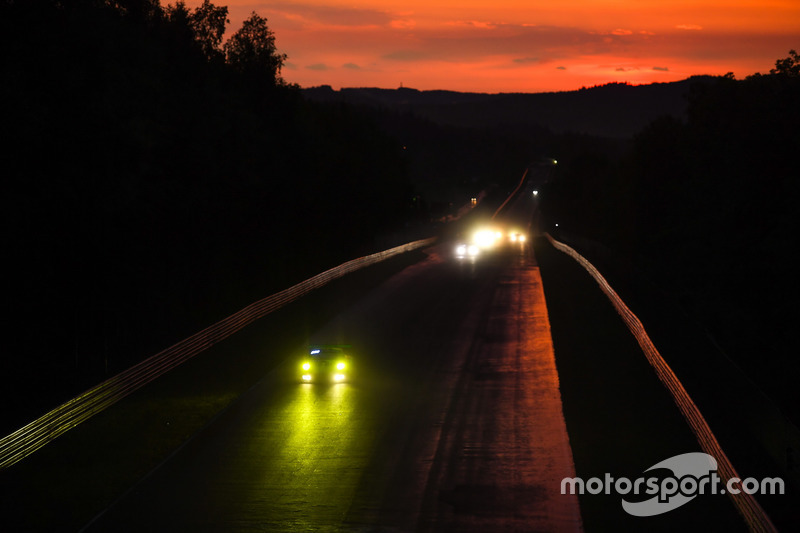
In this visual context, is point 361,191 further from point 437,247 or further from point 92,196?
point 92,196

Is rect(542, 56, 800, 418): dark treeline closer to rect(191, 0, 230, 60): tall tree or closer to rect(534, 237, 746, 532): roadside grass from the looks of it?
rect(534, 237, 746, 532): roadside grass

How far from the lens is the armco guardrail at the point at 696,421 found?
41.0 ft

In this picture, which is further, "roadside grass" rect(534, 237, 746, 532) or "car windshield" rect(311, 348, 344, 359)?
"car windshield" rect(311, 348, 344, 359)

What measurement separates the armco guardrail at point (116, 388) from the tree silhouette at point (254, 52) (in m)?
37.4

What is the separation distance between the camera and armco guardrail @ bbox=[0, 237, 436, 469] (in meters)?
17.8

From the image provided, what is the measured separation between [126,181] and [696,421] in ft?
94.4

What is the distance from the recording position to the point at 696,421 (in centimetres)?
1831

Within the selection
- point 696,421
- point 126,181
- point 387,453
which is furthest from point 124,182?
point 696,421

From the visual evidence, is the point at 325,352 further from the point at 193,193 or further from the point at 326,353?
the point at 193,193

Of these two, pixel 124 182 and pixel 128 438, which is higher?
pixel 124 182

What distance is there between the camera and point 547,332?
111ft

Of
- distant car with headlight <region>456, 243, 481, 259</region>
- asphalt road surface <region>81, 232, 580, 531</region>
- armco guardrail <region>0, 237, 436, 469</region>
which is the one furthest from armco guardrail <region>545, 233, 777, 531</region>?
distant car with headlight <region>456, 243, 481, 259</region>

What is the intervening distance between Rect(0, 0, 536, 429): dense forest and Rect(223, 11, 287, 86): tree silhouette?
119mm

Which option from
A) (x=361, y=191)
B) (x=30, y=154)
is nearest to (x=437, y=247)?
(x=361, y=191)
